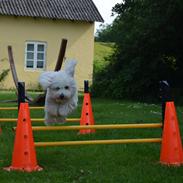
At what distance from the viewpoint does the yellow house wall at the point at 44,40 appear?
92.2ft

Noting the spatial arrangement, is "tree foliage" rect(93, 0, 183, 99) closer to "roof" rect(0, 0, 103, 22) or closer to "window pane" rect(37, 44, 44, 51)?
"roof" rect(0, 0, 103, 22)

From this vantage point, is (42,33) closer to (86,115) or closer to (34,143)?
(86,115)

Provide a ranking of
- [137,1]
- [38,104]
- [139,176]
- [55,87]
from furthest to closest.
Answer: [137,1] → [38,104] → [55,87] → [139,176]

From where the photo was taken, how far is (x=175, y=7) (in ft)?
62.2

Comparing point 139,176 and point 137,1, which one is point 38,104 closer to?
point 137,1

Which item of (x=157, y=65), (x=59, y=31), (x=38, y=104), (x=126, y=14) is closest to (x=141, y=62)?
(x=157, y=65)

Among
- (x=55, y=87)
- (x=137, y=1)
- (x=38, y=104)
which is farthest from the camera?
(x=137, y=1)

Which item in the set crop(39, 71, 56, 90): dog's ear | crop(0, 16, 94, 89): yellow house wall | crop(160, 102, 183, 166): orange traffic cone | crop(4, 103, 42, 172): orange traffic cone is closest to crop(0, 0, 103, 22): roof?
crop(0, 16, 94, 89): yellow house wall

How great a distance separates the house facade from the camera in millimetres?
28078

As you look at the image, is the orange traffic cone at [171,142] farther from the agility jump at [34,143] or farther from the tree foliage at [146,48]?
the tree foliage at [146,48]

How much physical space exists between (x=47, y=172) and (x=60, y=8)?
23047mm

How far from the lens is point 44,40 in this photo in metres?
28.8

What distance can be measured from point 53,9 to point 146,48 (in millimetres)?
9382

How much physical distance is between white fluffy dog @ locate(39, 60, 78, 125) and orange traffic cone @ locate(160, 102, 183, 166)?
1.22 meters
